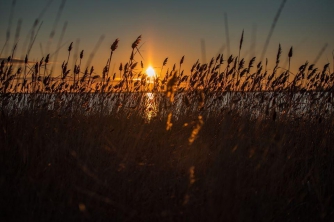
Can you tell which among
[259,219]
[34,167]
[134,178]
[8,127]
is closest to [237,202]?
[259,219]

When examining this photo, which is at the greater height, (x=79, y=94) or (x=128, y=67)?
(x=128, y=67)

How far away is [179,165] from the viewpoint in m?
2.56

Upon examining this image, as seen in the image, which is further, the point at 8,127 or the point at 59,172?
the point at 8,127

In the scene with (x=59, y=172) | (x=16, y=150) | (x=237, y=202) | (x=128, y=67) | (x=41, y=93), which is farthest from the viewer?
(x=128, y=67)

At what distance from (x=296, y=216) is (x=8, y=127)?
2609 mm

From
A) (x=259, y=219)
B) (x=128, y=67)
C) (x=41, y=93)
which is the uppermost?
(x=128, y=67)

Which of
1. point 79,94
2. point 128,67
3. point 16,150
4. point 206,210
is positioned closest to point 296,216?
point 206,210

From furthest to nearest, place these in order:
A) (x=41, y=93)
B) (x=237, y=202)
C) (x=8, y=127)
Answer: (x=41, y=93)
(x=8, y=127)
(x=237, y=202)

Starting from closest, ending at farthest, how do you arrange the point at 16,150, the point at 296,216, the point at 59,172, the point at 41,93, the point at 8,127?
the point at 296,216, the point at 59,172, the point at 16,150, the point at 8,127, the point at 41,93

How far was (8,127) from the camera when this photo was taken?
2762 millimetres

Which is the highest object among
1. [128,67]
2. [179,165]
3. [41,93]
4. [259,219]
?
[128,67]

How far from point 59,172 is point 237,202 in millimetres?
1334

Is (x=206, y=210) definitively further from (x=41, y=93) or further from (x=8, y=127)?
(x=41, y=93)

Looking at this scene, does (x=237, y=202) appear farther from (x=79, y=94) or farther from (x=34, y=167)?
(x=79, y=94)
